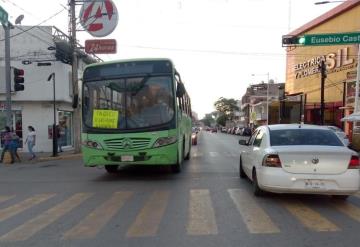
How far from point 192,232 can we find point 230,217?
48.3 inches

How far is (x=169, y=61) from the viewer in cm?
1305

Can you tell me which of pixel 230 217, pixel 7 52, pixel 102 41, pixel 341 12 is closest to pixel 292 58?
pixel 341 12

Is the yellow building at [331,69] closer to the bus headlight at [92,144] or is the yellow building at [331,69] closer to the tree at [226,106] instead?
the bus headlight at [92,144]

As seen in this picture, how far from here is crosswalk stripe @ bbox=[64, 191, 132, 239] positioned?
6844mm

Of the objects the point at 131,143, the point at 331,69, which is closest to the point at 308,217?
the point at 131,143

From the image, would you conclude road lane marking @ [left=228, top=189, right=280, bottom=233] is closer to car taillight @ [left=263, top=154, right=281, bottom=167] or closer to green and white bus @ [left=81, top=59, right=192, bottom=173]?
car taillight @ [left=263, top=154, right=281, bottom=167]

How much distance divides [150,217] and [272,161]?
8.67 feet

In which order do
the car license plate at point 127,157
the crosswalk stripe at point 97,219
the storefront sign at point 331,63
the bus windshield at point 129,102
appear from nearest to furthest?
the crosswalk stripe at point 97,219 → the car license plate at point 127,157 → the bus windshield at point 129,102 → the storefront sign at point 331,63

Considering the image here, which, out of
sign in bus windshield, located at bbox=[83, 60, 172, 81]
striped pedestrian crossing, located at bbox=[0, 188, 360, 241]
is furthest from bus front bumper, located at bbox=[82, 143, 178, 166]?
sign in bus windshield, located at bbox=[83, 60, 172, 81]

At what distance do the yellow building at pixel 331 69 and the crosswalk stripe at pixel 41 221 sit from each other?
35.3 m

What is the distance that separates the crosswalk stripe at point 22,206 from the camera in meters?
8.57

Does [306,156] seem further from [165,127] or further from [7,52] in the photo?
[7,52]

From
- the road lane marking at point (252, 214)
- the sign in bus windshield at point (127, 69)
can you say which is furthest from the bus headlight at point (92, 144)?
the road lane marking at point (252, 214)

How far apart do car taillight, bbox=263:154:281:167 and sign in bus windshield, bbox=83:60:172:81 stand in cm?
483
